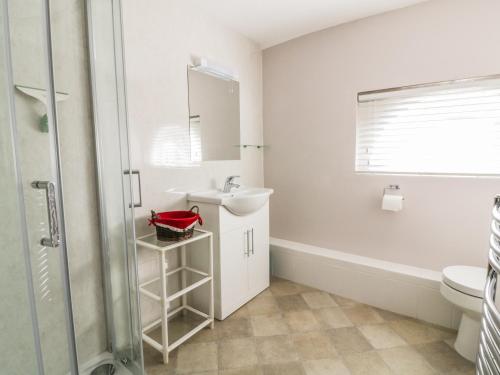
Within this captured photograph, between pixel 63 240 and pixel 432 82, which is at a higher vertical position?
pixel 432 82

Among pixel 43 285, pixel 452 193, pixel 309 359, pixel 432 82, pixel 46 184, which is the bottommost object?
pixel 309 359

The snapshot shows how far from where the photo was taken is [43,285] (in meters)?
0.94

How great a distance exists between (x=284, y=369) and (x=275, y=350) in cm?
16

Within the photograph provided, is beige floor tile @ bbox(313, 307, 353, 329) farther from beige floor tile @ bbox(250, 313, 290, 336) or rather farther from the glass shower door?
the glass shower door

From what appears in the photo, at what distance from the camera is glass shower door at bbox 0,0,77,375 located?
807 mm

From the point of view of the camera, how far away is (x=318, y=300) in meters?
2.32

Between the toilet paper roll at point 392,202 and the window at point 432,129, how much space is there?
24 centimetres

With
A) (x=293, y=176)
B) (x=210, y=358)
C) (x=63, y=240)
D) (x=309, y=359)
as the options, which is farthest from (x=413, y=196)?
(x=63, y=240)

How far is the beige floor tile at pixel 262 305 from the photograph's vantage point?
2.15 meters

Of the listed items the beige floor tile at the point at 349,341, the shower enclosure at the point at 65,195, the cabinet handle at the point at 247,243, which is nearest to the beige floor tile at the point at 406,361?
the beige floor tile at the point at 349,341

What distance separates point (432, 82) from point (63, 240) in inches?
98.8

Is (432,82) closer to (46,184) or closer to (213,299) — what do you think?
(213,299)

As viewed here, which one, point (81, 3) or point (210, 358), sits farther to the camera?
point (210, 358)

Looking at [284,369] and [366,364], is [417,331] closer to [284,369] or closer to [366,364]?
[366,364]
